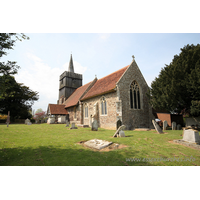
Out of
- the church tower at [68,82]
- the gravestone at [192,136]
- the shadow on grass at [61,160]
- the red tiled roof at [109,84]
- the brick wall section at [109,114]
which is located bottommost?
the shadow on grass at [61,160]

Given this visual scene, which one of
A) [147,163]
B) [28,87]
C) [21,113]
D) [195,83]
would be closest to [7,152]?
[147,163]

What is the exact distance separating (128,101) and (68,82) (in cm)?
2237

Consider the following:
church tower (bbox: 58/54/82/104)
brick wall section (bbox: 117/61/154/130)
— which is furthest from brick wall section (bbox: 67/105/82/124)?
brick wall section (bbox: 117/61/154/130)

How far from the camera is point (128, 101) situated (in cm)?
1584

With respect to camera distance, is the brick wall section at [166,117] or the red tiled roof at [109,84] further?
the brick wall section at [166,117]

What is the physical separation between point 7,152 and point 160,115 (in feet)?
66.3

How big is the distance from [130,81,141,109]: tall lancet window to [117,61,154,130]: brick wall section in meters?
0.45

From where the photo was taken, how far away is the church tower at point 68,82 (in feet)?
109

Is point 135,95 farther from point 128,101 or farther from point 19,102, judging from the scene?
point 19,102

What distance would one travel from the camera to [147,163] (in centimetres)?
428

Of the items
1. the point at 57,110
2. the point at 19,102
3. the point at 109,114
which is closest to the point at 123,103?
the point at 109,114

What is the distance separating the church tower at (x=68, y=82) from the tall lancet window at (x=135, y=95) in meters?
21.2

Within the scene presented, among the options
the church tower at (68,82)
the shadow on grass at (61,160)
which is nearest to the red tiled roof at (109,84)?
the shadow on grass at (61,160)

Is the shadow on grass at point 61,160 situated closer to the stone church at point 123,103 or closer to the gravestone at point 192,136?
the gravestone at point 192,136
